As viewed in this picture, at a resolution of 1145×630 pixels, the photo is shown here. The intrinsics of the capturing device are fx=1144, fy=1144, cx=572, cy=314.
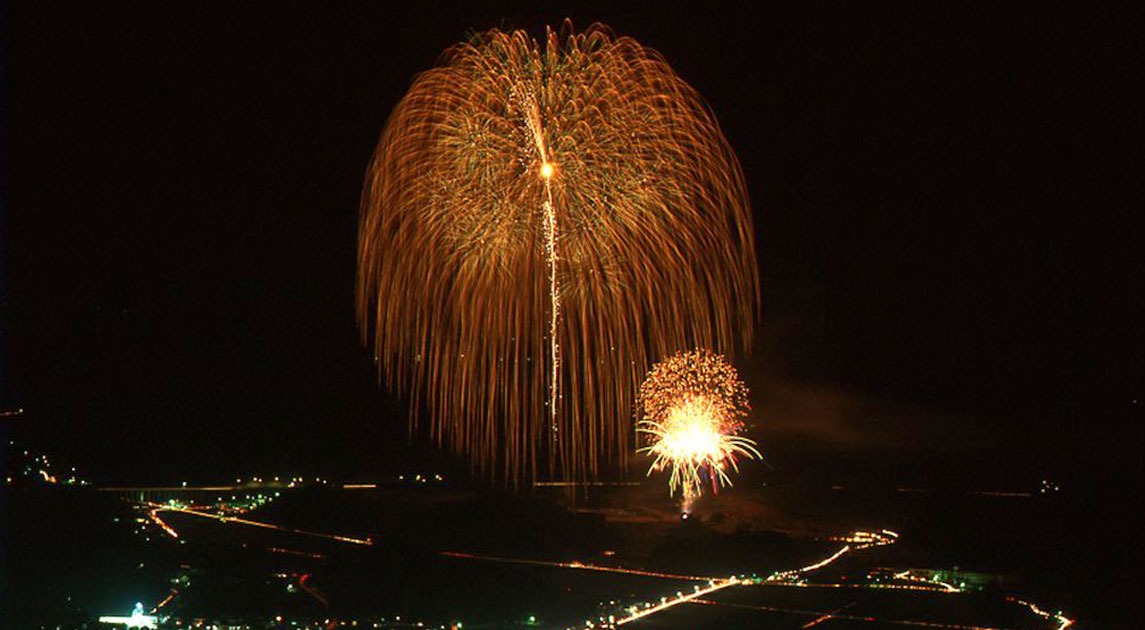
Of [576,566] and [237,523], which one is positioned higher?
[237,523]

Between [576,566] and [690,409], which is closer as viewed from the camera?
[576,566]

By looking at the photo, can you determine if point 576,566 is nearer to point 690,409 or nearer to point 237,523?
point 237,523

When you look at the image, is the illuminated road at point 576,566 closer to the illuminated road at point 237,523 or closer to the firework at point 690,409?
the illuminated road at point 237,523

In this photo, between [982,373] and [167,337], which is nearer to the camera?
[167,337]

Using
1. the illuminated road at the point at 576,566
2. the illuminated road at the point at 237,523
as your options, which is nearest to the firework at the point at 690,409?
the illuminated road at the point at 576,566

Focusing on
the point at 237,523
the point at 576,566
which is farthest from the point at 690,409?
the point at 237,523

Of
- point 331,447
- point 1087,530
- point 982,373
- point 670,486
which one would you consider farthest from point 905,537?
point 982,373

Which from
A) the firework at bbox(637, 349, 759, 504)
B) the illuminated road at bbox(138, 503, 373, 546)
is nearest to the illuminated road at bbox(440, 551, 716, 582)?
the illuminated road at bbox(138, 503, 373, 546)

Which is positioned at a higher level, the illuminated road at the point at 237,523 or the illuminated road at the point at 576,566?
the illuminated road at the point at 237,523

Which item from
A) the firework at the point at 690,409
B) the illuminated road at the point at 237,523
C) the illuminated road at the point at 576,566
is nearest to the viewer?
the illuminated road at the point at 576,566

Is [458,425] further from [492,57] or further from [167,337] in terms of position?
[492,57]

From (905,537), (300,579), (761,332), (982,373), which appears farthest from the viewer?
(761,332)
